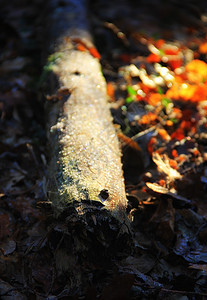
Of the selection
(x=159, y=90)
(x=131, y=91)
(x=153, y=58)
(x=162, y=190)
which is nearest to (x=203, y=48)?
(x=153, y=58)

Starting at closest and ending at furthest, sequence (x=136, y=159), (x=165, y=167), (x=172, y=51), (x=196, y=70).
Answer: (x=165, y=167) < (x=136, y=159) < (x=196, y=70) < (x=172, y=51)

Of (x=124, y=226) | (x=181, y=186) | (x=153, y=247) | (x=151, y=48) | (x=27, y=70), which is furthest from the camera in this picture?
(x=151, y=48)

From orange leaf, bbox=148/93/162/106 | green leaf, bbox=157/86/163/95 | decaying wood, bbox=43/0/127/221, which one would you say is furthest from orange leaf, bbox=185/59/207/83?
decaying wood, bbox=43/0/127/221

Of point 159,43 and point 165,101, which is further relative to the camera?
point 159,43

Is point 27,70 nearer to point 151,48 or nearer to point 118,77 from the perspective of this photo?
point 118,77

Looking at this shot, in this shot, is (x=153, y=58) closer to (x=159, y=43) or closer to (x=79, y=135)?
(x=159, y=43)

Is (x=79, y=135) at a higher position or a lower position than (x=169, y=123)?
higher

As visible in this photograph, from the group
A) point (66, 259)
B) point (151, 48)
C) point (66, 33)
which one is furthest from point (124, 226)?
point (151, 48)

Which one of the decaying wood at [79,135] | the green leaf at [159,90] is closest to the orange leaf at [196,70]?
the green leaf at [159,90]
